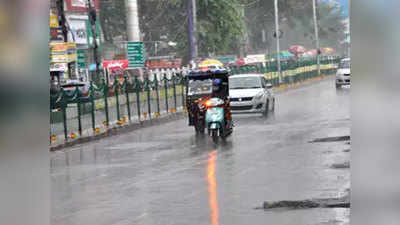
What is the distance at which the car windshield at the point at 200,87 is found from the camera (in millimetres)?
26109

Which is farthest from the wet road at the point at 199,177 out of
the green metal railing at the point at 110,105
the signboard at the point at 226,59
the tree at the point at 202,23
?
the signboard at the point at 226,59

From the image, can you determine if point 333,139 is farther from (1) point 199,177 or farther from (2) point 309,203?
(2) point 309,203

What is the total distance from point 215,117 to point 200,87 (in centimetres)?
281

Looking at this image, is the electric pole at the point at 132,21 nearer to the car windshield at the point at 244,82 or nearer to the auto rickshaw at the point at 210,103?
the car windshield at the point at 244,82

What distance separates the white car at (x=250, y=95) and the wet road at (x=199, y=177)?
5.62m

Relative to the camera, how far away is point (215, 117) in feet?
77.2

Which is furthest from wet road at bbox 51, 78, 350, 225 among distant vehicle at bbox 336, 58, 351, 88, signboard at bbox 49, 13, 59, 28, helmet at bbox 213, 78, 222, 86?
signboard at bbox 49, 13, 59, 28

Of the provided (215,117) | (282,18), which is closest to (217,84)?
(215,117)

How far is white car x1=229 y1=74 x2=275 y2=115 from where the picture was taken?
33875 millimetres

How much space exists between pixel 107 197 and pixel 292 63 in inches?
2096
